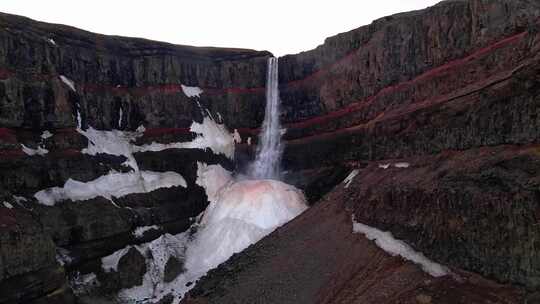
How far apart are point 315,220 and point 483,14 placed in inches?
570

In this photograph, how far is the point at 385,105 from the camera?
3102 cm

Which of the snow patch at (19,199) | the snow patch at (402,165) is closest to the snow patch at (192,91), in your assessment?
the snow patch at (19,199)

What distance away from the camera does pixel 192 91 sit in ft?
137

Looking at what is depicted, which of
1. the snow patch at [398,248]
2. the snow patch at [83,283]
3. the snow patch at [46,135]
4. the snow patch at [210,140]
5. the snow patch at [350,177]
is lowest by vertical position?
the snow patch at [83,283]

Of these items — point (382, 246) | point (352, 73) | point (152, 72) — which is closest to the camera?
point (382, 246)

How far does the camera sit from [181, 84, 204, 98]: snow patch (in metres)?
41.1

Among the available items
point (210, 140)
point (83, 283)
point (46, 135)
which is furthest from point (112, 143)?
point (83, 283)

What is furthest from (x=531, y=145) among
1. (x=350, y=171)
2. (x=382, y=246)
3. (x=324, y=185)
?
(x=324, y=185)

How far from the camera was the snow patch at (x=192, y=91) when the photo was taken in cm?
4108

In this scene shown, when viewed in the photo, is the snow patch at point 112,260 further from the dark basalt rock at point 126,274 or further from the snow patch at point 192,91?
the snow patch at point 192,91

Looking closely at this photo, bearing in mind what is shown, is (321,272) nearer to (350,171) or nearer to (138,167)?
(350,171)

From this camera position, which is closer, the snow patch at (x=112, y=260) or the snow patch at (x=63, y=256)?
the snow patch at (x=63, y=256)

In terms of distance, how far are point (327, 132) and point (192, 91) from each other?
43.0 feet

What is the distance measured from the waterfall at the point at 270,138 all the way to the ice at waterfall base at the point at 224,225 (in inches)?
162
